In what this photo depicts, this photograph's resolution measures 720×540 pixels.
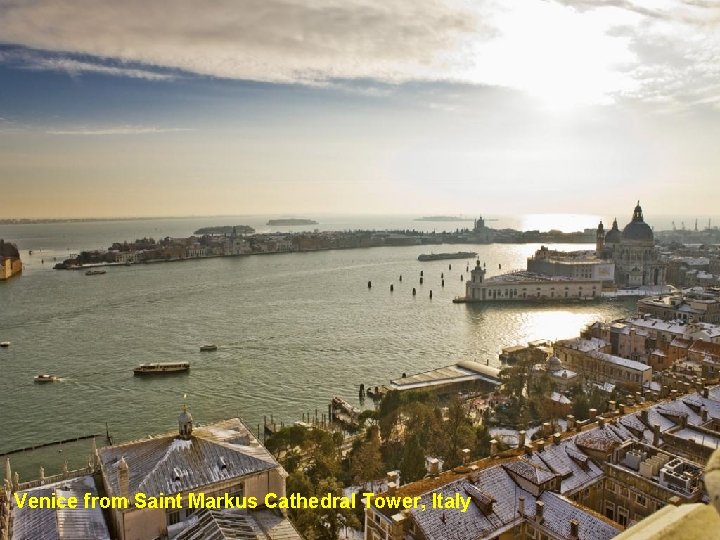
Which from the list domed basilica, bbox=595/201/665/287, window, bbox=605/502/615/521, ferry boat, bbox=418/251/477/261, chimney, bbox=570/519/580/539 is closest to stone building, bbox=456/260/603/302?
domed basilica, bbox=595/201/665/287

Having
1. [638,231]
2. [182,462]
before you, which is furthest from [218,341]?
[638,231]

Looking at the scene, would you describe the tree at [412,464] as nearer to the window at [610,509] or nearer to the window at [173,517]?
the window at [610,509]

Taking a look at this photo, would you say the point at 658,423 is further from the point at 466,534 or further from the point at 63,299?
the point at 63,299

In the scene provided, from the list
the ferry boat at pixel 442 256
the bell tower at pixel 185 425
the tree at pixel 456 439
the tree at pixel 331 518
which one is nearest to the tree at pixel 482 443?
the tree at pixel 456 439

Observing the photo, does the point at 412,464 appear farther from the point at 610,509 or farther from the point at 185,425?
the point at 185,425

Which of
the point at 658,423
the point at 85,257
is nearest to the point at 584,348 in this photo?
the point at 658,423

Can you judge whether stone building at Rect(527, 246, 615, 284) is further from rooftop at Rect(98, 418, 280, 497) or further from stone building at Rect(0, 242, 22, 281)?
stone building at Rect(0, 242, 22, 281)
